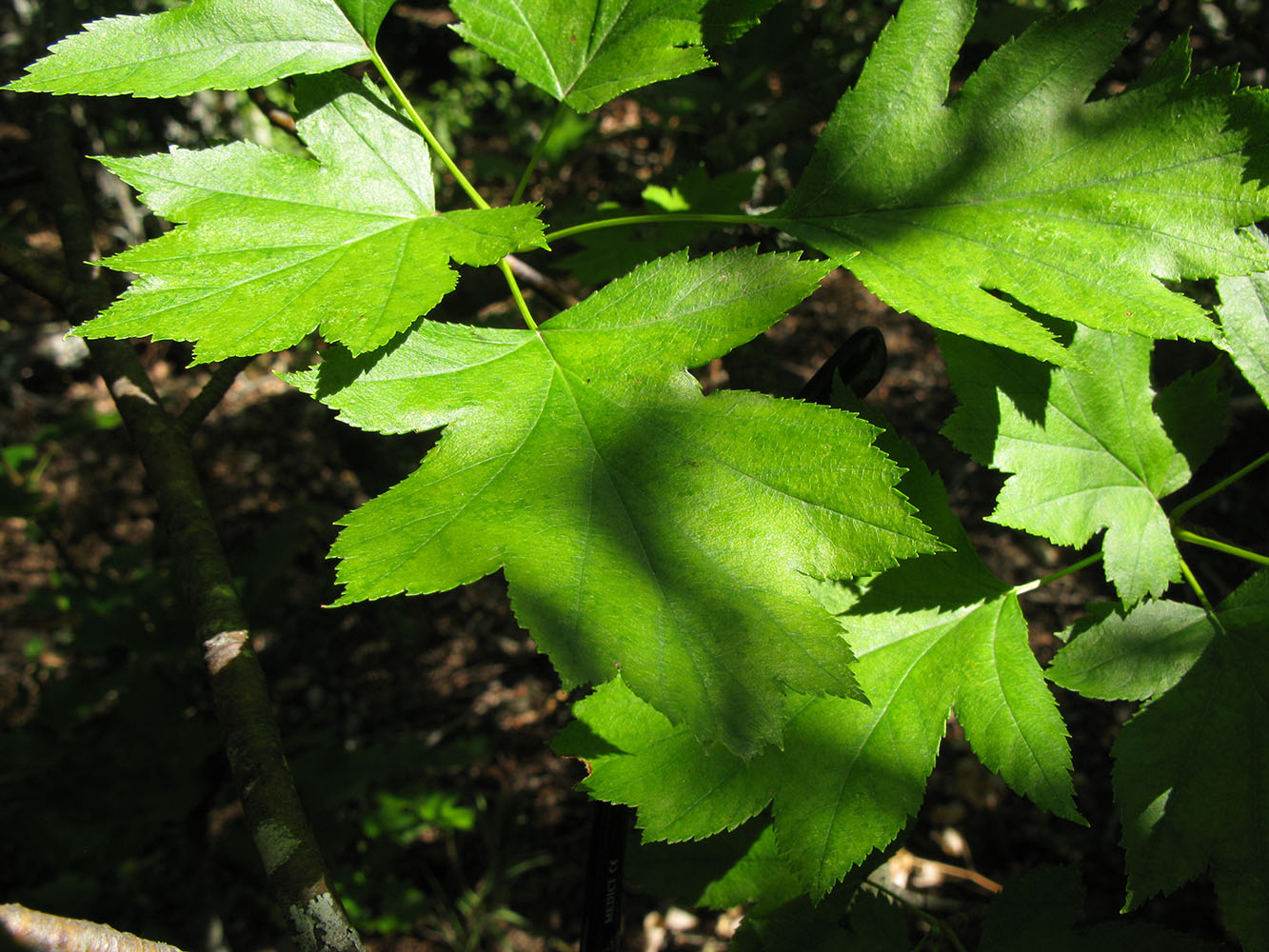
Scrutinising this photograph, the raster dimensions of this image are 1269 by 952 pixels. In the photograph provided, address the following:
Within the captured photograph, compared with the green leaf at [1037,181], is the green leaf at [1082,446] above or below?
below

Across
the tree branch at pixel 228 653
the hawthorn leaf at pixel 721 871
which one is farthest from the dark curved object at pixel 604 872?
the tree branch at pixel 228 653

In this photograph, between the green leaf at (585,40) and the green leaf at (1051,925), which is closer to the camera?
the green leaf at (585,40)

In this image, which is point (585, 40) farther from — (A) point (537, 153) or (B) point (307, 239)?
(B) point (307, 239)

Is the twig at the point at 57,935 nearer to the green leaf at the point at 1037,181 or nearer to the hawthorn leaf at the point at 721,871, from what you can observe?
the hawthorn leaf at the point at 721,871

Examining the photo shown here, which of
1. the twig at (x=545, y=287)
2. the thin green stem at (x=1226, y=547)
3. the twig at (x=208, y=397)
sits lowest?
the thin green stem at (x=1226, y=547)

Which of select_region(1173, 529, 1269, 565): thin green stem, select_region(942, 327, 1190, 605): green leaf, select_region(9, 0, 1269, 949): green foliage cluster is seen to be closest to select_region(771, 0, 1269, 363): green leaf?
select_region(9, 0, 1269, 949): green foliage cluster

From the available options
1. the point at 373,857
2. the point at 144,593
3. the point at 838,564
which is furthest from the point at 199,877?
the point at 838,564

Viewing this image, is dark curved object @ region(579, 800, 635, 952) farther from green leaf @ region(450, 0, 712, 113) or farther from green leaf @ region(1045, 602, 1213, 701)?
green leaf @ region(450, 0, 712, 113)
